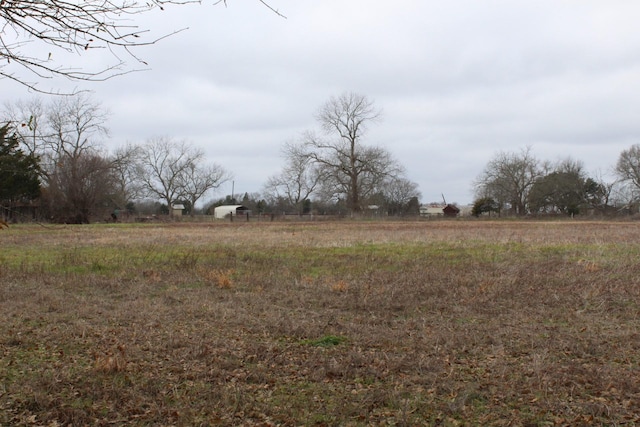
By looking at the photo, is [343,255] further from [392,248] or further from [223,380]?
[223,380]

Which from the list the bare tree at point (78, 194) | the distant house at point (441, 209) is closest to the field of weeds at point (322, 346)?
the bare tree at point (78, 194)

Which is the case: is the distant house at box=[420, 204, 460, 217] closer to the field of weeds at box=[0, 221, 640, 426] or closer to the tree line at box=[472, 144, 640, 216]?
the tree line at box=[472, 144, 640, 216]

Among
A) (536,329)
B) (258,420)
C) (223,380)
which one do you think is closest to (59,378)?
(223,380)

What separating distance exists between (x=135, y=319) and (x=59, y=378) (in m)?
2.50

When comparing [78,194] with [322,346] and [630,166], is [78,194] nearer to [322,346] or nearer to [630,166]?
[322,346]

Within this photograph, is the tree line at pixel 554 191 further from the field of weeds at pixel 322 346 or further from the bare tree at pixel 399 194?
the field of weeds at pixel 322 346

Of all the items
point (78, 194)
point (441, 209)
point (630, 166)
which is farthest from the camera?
point (441, 209)

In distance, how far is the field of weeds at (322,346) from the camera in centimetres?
412

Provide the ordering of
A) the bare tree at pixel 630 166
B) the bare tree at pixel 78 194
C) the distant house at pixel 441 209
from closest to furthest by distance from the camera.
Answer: the bare tree at pixel 78 194
the bare tree at pixel 630 166
the distant house at pixel 441 209

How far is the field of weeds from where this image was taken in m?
4.12

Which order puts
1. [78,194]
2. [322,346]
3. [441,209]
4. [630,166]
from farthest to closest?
[441,209]
[630,166]
[78,194]
[322,346]

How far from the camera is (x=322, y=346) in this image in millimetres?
5980

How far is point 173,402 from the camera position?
424 centimetres

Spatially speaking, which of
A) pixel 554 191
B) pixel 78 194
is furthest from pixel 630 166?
pixel 78 194
